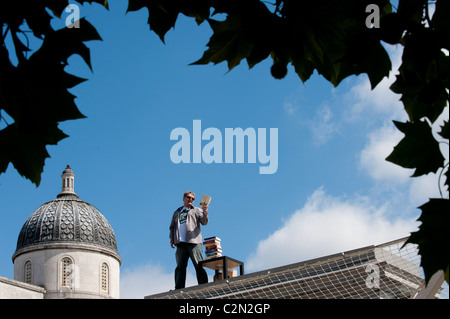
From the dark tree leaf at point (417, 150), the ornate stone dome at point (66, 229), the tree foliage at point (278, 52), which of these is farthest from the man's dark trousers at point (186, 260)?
the ornate stone dome at point (66, 229)

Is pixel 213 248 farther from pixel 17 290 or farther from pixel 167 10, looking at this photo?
pixel 17 290

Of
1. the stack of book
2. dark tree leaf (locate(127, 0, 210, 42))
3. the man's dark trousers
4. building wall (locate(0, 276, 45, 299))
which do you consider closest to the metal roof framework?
the man's dark trousers

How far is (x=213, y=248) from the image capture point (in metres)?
10.1

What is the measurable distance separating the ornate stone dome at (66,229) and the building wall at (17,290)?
4.09 meters

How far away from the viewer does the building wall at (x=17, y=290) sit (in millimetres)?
44156

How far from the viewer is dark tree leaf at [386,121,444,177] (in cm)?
153

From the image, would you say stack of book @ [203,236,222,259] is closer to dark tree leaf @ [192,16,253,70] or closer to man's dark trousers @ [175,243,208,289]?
man's dark trousers @ [175,243,208,289]

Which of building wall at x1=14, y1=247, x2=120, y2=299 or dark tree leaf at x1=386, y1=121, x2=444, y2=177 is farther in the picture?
building wall at x1=14, y1=247, x2=120, y2=299

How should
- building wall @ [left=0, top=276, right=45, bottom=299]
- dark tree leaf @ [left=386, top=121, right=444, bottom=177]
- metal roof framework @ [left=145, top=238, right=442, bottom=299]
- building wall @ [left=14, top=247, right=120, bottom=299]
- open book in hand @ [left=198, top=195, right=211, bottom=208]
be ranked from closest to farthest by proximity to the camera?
dark tree leaf @ [left=386, top=121, right=444, bottom=177]
metal roof framework @ [left=145, top=238, right=442, bottom=299]
open book in hand @ [left=198, top=195, right=211, bottom=208]
building wall @ [left=0, top=276, right=45, bottom=299]
building wall @ [left=14, top=247, right=120, bottom=299]

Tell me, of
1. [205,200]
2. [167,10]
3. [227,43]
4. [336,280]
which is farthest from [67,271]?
[227,43]

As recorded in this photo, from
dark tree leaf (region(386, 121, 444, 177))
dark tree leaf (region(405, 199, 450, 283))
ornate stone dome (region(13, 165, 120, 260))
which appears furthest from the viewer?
ornate stone dome (region(13, 165, 120, 260))

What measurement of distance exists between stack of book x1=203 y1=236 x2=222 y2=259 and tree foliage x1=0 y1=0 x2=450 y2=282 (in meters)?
8.18
